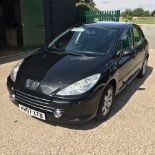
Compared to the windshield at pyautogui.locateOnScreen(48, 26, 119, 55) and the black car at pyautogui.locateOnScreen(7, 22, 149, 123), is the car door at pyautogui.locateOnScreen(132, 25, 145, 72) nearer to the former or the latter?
the black car at pyautogui.locateOnScreen(7, 22, 149, 123)

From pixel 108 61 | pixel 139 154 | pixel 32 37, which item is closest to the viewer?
pixel 139 154

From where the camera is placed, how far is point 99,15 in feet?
45.7

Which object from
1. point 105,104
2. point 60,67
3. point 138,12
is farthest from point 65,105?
point 138,12

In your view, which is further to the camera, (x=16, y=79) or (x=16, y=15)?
(x=16, y=15)

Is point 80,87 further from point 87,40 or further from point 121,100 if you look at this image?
point 121,100

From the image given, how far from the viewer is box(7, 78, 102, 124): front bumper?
360 centimetres

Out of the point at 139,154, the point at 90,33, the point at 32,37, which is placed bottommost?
the point at 139,154

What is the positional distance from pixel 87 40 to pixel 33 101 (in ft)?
5.91

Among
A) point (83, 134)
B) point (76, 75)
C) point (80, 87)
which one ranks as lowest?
point (83, 134)

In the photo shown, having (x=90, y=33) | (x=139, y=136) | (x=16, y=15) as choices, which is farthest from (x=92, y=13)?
(x=139, y=136)

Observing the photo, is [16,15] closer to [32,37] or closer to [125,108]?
[32,37]

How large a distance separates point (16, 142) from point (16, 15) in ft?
35.7

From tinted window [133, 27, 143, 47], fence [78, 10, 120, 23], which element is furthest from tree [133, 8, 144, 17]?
Answer: tinted window [133, 27, 143, 47]

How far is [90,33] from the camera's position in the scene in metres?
5.09
